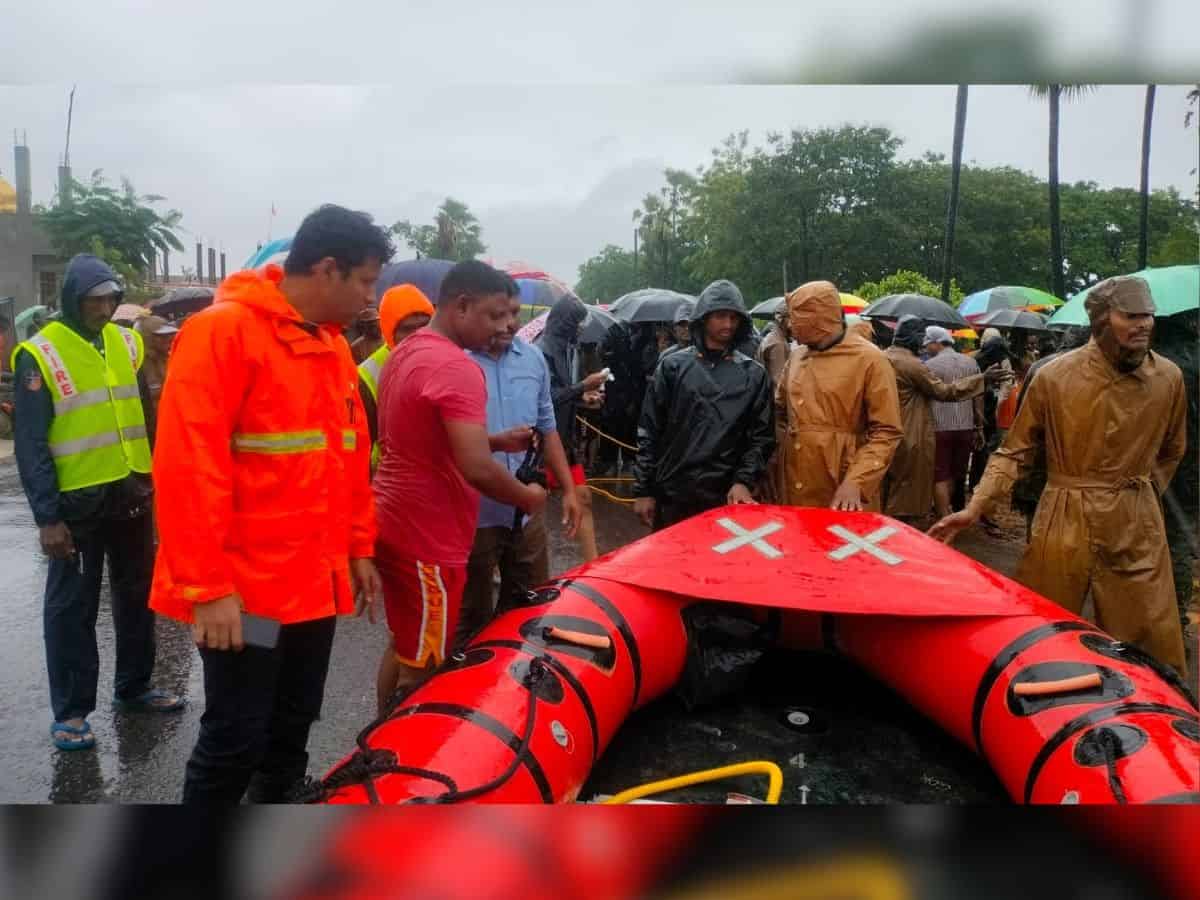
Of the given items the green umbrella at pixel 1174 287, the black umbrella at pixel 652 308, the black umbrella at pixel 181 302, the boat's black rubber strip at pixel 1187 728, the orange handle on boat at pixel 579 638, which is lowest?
the orange handle on boat at pixel 579 638

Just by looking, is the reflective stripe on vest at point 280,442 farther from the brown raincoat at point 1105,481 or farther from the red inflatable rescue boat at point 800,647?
the brown raincoat at point 1105,481

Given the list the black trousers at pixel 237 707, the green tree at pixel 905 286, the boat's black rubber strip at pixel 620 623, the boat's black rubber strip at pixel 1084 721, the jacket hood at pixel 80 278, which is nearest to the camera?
the jacket hood at pixel 80 278

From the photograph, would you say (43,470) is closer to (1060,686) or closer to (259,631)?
(259,631)

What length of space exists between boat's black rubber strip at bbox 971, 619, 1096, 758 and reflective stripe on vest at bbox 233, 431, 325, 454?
167cm

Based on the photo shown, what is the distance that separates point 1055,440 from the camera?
229cm

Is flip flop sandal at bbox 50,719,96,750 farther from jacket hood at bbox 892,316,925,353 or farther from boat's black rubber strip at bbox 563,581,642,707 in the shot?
jacket hood at bbox 892,316,925,353

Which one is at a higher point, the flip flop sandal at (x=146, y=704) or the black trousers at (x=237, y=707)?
the black trousers at (x=237, y=707)

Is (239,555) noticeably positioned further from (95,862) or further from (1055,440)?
(1055,440)

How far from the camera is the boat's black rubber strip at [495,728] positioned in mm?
1592

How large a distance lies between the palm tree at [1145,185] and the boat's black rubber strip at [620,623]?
4.86 feet

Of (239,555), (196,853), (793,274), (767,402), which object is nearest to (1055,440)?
(767,402)

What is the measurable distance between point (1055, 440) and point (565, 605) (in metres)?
1.45

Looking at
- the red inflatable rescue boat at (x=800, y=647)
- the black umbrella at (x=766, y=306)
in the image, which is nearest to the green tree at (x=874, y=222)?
the black umbrella at (x=766, y=306)

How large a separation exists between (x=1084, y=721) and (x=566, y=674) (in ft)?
3.71
